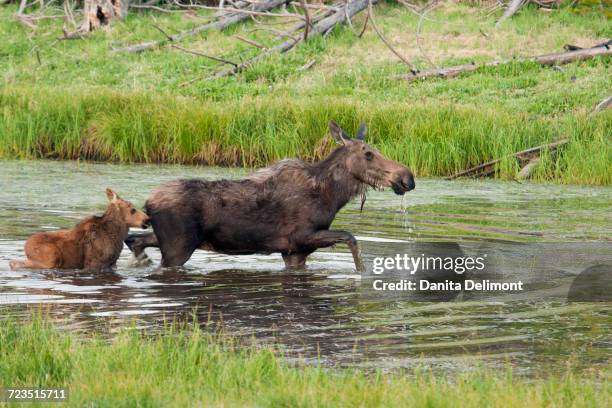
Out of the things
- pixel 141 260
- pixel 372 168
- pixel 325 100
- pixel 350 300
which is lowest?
pixel 350 300

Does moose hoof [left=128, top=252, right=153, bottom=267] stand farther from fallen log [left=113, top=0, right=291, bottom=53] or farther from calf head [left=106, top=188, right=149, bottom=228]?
fallen log [left=113, top=0, right=291, bottom=53]

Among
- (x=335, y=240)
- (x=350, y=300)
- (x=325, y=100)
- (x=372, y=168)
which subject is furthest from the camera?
(x=325, y=100)

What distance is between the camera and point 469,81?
23.7m

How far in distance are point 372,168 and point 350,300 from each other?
2.10 metres

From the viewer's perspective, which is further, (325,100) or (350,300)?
(325,100)

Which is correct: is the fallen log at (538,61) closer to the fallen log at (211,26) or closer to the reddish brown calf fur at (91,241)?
the fallen log at (211,26)

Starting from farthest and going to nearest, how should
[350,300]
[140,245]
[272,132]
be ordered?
[272,132]
[140,245]
[350,300]

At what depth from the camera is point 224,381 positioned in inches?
246

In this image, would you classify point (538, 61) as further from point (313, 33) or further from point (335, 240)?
point (335, 240)

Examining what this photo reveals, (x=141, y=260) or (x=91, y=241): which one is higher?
(x=91, y=241)

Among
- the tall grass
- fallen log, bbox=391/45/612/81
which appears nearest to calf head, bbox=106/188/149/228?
the tall grass

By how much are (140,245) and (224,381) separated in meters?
5.45

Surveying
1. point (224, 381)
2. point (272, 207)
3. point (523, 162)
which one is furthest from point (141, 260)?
point (523, 162)

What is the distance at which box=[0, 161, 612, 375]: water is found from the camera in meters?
7.70
